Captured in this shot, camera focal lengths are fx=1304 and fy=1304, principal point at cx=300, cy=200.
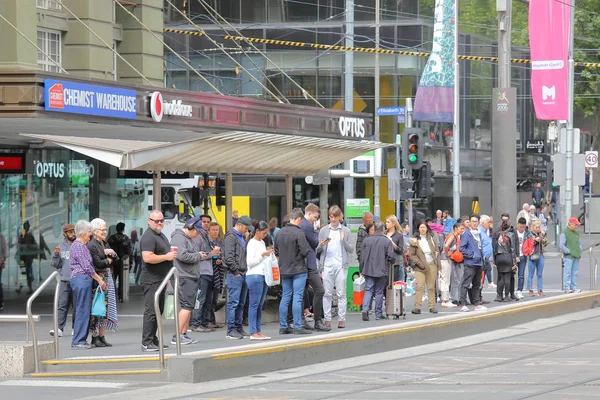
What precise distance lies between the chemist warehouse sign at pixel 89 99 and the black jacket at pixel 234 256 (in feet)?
12.8

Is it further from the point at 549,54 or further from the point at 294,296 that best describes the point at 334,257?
the point at 549,54

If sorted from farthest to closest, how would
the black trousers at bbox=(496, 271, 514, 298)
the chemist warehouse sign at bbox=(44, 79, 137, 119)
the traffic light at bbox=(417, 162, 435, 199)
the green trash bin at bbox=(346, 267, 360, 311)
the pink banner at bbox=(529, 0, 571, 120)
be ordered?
the pink banner at bbox=(529, 0, 571, 120), the traffic light at bbox=(417, 162, 435, 199), the black trousers at bbox=(496, 271, 514, 298), the green trash bin at bbox=(346, 267, 360, 311), the chemist warehouse sign at bbox=(44, 79, 137, 119)

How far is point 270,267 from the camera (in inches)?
681

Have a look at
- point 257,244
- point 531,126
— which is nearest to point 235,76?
point 531,126

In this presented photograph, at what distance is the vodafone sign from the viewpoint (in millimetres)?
22359

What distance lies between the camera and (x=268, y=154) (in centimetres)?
2247

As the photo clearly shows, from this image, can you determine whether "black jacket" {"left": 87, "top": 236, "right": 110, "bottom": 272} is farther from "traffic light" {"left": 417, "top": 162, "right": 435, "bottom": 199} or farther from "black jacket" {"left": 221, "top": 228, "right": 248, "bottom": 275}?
"traffic light" {"left": 417, "top": 162, "right": 435, "bottom": 199}

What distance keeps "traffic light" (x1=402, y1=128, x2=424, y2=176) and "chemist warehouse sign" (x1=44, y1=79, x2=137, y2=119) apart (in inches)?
306

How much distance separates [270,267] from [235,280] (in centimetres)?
73

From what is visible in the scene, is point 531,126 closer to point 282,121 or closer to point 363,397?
→ point 282,121

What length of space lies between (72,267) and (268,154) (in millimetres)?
6577

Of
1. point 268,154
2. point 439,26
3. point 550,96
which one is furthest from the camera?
point 439,26

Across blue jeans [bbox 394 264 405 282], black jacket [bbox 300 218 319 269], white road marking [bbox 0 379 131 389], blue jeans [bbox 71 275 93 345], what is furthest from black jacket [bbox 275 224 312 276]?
blue jeans [bbox 394 264 405 282]

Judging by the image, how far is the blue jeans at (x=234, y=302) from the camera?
57.8ft
